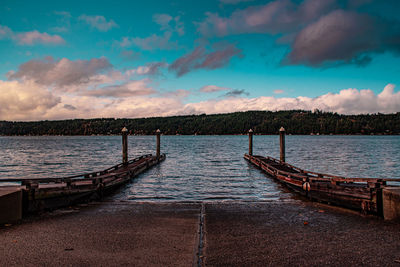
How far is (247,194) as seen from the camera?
17.4 m

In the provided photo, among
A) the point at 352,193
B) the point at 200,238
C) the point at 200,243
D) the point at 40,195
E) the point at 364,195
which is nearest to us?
the point at 200,243

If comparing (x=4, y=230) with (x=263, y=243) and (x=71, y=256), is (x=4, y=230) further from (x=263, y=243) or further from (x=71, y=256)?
(x=263, y=243)

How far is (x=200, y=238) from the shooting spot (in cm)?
791

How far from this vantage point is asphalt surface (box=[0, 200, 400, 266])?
6395mm

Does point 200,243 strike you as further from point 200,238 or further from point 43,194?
point 43,194

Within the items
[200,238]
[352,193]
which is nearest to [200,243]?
[200,238]

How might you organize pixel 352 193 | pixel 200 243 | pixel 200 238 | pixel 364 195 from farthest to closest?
pixel 352 193 → pixel 364 195 → pixel 200 238 → pixel 200 243

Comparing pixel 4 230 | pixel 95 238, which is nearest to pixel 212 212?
pixel 95 238

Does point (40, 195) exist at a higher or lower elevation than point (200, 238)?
higher

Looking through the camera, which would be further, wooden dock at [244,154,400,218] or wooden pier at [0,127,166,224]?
wooden dock at [244,154,400,218]

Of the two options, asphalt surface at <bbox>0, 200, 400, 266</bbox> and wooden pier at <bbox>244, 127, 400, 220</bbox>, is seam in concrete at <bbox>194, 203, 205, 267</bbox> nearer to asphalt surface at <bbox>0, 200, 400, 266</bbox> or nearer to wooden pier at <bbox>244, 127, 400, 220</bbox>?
asphalt surface at <bbox>0, 200, 400, 266</bbox>

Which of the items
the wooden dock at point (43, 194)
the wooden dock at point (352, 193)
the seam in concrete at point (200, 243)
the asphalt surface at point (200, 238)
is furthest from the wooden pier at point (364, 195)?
the wooden dock at point (43, 194)

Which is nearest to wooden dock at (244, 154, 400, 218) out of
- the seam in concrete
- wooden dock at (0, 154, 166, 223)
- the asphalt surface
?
the asphalt surface

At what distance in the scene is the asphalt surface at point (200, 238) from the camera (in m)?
6.39
